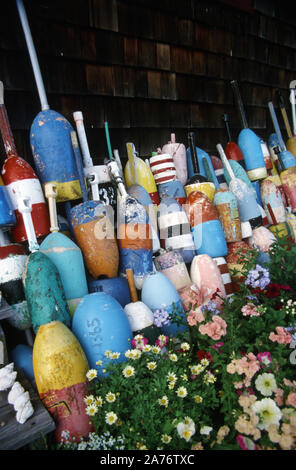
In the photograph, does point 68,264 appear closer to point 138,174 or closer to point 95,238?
point 95,238

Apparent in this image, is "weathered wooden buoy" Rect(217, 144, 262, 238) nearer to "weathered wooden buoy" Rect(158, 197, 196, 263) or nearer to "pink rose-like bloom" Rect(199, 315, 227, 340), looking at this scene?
"weathered wooden buoy" Rect(158, 197, 196, 263)

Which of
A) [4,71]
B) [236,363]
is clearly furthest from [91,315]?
[4,71]

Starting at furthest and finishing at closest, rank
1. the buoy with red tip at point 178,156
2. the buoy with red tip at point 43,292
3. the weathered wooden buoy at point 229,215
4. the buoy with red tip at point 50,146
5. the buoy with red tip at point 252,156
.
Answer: the buoy with red tip at point 252,156 → the buoy with red tip at point 178,156 → the weathered wooden buoy at point 229,215 → the buoy with red tip at point 50,146 → the buoy with red tip at point 43,292

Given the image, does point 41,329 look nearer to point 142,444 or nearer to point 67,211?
point 142,444

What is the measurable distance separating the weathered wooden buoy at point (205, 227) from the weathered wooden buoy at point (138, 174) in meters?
0.31

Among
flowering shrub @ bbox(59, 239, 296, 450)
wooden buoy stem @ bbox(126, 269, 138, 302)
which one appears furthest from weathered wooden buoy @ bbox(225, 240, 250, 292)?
wooden buoy stem @ bbox(126, 269, 138, 302)

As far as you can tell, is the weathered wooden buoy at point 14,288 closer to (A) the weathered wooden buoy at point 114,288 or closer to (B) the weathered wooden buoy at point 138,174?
(A) the weathered wooden buoy at point 114,288

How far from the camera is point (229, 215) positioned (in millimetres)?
2449

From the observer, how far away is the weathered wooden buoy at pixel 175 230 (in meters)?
2.26

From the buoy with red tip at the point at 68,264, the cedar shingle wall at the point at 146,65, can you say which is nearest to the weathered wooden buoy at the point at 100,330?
the buoy with red tip at the point at 68,264

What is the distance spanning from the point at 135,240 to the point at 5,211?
71 centimetres

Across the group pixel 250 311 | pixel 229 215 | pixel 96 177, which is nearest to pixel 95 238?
pixel 96 177

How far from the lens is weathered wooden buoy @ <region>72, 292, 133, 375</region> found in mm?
1544

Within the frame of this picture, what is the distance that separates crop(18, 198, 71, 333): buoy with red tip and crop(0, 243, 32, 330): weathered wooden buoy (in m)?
0.08
